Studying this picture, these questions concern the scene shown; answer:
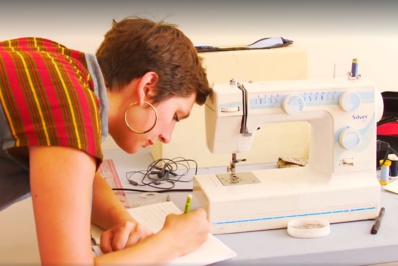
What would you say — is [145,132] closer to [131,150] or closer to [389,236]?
[131,150]

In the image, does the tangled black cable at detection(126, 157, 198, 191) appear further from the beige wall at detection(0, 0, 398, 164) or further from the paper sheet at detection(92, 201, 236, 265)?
the beige wall at detection(0, 0, 398, 164)

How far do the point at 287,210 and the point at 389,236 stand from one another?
0.24m

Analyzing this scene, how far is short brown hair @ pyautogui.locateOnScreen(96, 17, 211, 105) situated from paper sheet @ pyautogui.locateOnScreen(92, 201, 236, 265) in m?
0.32

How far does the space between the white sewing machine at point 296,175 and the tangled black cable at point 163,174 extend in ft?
0.75

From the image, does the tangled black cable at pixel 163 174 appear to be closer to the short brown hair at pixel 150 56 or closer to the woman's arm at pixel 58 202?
the short brown hair at pixel 150 56

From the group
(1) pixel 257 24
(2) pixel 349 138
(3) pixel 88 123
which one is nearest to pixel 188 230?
(3) pixel 88 123

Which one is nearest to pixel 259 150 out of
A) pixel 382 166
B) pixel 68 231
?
pixel 382 166

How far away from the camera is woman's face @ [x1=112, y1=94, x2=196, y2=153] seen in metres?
1.12

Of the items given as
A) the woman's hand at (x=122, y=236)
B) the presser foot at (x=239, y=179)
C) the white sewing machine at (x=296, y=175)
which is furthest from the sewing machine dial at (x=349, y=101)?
the woman's hand at (x=122, y=236)

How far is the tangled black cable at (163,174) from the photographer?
1.55m

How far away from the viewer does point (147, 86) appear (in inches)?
42.9

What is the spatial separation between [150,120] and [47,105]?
0.28 meters

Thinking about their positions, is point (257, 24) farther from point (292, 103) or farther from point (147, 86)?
point (147, 86)

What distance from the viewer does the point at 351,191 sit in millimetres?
1310
